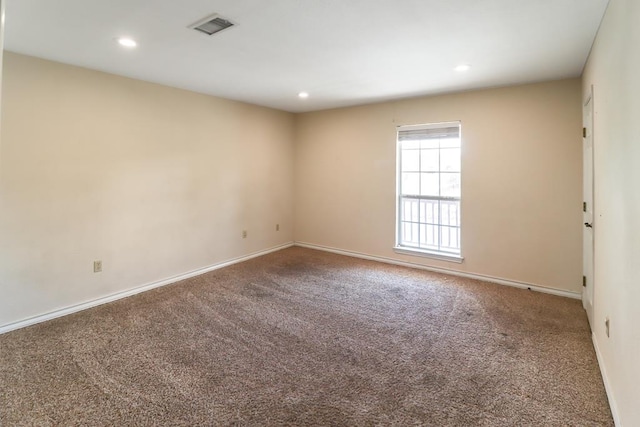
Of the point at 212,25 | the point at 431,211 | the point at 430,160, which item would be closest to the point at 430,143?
the point at 430,160

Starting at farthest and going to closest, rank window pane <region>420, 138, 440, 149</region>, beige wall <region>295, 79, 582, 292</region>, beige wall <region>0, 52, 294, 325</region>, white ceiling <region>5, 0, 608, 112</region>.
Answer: window pane <region>420, 138, 440, 149</region> → beige wall <region>295, 79, 582, 292</region> → beige wall <region>0, 52, 294, 325</region> → white ceiling <region>5, 0, 608, 112</region>

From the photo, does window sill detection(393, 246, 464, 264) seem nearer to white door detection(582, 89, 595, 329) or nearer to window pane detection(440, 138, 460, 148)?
white door detection(582, 89, 595, 329)

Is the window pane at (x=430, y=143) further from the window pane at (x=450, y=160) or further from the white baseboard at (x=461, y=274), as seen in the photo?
the white baseboard at (x=461, y=274)

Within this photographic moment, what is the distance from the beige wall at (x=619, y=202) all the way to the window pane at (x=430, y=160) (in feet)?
6.85

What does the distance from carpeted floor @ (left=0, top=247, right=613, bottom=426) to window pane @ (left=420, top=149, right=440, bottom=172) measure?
68.0 inches

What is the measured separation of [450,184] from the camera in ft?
14.4

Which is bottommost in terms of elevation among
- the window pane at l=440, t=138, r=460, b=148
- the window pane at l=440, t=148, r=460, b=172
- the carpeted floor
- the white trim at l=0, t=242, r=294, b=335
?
the carpeted floor

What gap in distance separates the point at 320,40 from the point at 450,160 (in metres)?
2.61

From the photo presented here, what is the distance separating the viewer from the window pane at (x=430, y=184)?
178 inches

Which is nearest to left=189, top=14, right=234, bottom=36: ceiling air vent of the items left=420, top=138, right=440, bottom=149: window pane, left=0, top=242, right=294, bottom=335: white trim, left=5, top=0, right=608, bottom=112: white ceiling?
left=5, top=0, right=608, bottom=112: white ceiling

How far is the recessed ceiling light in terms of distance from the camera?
2566mm

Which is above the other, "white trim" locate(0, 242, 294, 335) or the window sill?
the window sill

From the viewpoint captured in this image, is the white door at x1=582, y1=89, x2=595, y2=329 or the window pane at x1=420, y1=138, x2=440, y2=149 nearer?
the white door at x1=582, y1=89, x2=595, y2=329

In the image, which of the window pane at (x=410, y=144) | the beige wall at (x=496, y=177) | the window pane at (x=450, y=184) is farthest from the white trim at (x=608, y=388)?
the window pane at (x=410, y=144)
